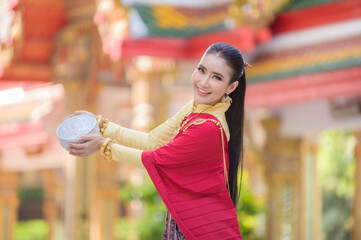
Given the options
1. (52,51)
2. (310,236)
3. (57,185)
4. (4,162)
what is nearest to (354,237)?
(310,236)

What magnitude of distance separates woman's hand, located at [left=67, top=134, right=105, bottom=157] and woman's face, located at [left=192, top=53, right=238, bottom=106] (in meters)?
0.40

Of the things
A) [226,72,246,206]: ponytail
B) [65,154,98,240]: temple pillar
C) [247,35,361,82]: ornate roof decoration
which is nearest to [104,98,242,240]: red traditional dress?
[226,72,246,206]: ponytail

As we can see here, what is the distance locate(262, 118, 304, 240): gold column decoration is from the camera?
744cm

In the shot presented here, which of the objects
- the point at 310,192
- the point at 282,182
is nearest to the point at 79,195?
the point at 282,182

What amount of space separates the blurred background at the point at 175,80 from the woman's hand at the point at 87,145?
3.18m

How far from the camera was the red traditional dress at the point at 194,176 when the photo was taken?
8.97 feet

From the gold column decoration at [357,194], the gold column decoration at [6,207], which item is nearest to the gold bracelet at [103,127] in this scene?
the gold column decoration at [357,194]

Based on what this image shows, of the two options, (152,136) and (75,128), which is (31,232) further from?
(75,128)

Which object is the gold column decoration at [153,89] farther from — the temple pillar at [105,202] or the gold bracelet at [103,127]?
the gold bracelet at [103,127]

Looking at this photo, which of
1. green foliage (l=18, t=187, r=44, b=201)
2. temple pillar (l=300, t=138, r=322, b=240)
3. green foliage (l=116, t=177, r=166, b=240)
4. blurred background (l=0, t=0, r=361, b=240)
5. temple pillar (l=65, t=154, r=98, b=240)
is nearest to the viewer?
green foliage (l=116, t=177, r=166, b=240)

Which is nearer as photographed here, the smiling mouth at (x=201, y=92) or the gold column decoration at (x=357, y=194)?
the smiling mouth at (x=201, y=92)

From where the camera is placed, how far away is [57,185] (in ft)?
42.2

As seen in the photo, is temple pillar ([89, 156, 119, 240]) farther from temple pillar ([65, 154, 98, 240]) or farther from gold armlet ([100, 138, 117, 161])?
gold armlet ([100, 138, 117, 161])

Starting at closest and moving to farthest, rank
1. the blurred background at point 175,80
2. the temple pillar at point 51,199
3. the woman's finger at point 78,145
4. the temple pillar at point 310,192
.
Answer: the woman's finger at point 78,145, the blurred background at point 175,80, the temple pillar at point 310,192, the temple pillar at point 51,199
